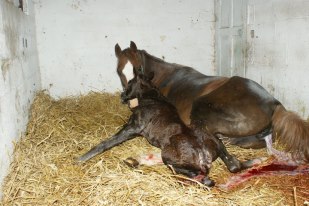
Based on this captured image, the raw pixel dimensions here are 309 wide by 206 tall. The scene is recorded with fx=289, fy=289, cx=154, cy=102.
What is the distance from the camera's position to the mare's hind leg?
3.58 meters

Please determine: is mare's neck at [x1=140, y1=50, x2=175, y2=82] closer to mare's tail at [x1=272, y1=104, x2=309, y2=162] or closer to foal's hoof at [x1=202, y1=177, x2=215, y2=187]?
mare's tail at [x1=272, y1=104, x2=309, y2=162]

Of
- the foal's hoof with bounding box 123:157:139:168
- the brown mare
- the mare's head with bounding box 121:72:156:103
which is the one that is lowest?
the foal's hoof with bounding box 123:157:139:168

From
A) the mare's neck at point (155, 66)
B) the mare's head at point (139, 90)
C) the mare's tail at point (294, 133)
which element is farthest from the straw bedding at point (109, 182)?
the mare's neck at point (155, 66)

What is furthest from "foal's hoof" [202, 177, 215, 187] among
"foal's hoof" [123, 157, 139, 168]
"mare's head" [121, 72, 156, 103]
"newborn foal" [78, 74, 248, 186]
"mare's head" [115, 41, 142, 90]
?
"mare's head" [115, 41, 142, 90]

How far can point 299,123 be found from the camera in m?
3.14

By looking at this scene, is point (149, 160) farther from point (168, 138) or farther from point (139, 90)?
point (139, 90)

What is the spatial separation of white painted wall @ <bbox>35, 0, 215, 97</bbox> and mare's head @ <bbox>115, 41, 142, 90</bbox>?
1305 mm

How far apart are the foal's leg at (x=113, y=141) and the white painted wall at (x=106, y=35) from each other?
2.82 meters

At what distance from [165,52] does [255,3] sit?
2.23 meters

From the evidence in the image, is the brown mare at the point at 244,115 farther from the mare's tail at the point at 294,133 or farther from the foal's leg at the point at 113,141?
the foal's leg at the point at 113,141

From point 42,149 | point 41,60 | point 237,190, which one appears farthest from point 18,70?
point 237,190

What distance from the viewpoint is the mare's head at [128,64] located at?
14.5ft

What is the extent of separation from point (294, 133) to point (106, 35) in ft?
14.1

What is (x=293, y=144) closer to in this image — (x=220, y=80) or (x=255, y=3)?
(x=220, y=80)
